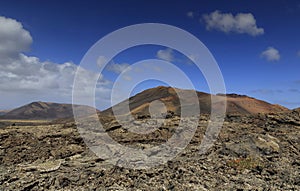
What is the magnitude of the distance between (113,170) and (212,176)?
13.5ft

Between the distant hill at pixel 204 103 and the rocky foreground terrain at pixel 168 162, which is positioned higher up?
the distant hill at pixel 204 103

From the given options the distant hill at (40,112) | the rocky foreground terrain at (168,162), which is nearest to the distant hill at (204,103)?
the rocky foreground terrain at (168,162)

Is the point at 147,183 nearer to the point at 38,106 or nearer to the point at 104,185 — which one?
the point at 104,185

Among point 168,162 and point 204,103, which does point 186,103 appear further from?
point 168,162

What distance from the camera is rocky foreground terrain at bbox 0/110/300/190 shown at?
11.3 m

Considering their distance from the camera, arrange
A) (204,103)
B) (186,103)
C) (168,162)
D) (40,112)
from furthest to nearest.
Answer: (40,112), (204,103), (186,103), (168,162)

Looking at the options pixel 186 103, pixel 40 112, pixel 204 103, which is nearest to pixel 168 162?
pixel 186 103

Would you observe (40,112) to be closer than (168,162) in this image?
No

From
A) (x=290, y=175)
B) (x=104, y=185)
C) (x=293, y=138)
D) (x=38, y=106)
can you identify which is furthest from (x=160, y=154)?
(x=38, y=106)

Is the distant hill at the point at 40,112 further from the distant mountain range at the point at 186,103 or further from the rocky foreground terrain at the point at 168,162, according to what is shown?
the rocky foreground terrain at the point at 168,162

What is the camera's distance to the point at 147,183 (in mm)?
11227

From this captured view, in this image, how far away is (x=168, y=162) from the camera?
1306 cm

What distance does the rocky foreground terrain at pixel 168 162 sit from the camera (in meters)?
11.3

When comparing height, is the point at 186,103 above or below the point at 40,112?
below
